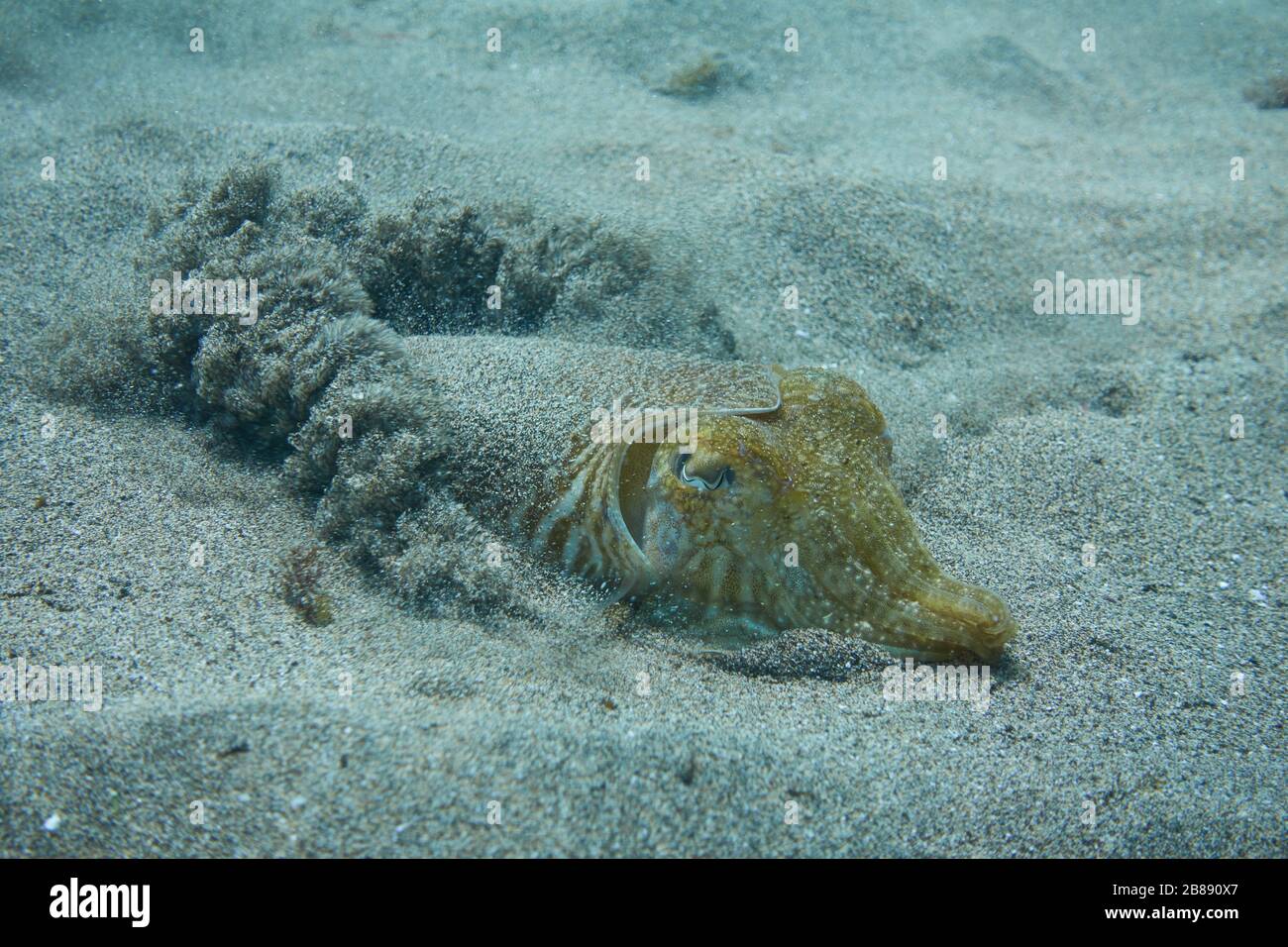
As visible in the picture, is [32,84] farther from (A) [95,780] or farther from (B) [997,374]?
(B) [997,374]

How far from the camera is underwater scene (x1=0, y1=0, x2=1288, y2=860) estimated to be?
2.38 metres

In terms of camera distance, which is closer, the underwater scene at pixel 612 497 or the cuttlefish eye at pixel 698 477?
the underwater scene at pixel 612 497

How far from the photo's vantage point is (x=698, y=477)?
2.90 metres

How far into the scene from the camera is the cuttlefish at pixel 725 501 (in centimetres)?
286

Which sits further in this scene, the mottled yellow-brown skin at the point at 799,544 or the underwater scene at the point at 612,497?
the mottled yellow-brown skin at the point at 799,544

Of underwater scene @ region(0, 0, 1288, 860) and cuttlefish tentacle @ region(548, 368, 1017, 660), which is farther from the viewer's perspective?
cuttlefish tentacle @ region(548, 368, 1017, 660)

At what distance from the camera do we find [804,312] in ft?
16.7

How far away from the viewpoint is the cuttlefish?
286 cm

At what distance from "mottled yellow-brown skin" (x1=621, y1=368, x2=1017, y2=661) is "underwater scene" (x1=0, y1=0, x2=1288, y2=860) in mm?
16

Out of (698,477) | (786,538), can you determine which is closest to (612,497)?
(698,477)

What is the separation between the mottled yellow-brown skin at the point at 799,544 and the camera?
2850 millimetres

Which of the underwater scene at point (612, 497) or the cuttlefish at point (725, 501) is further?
the cuttlefish at point (725, 501)
